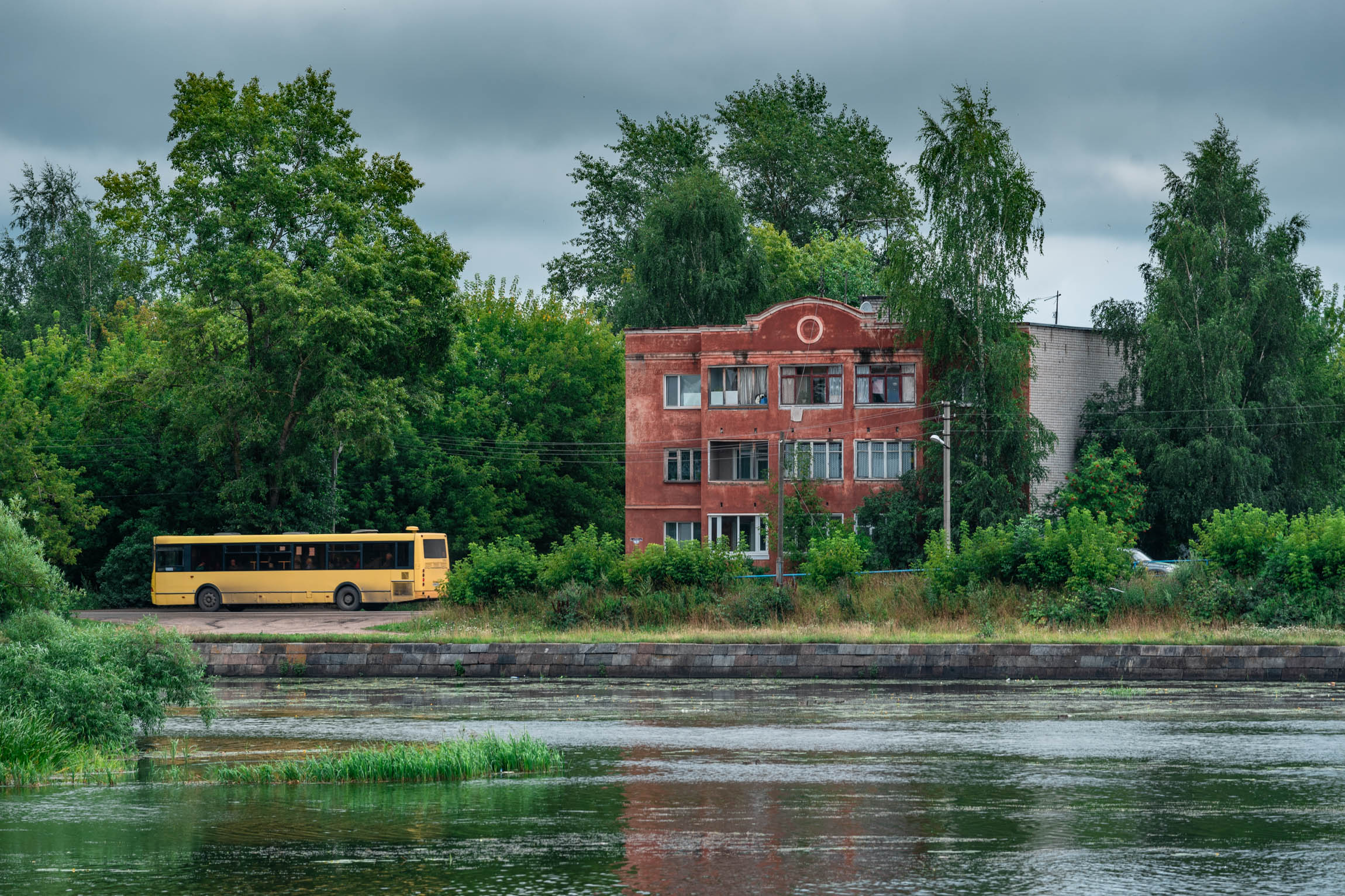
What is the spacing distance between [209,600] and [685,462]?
721 inches

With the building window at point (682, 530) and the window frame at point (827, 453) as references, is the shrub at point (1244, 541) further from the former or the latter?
the building window at point (682, 530)

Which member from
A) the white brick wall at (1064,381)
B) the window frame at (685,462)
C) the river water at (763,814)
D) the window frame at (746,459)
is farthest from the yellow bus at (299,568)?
the river water at (763,814)

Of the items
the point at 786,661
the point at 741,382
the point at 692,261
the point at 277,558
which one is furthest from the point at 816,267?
the point at 786,661

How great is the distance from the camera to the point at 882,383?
5684 centimetres

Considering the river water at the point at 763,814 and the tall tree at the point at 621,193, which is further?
the tall tree at the point at 621,193

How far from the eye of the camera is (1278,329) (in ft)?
184

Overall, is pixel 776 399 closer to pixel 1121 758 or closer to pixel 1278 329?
pixel 1278 329

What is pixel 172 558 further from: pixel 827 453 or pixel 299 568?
pixel 827 453

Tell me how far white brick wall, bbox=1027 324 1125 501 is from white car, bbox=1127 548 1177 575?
9059 millimetres

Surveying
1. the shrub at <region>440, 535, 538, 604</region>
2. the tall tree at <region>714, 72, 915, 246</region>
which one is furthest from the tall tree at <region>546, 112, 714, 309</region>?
the shrub at <region>440, 535, 538, 604</region>

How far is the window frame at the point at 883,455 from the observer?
56312mm

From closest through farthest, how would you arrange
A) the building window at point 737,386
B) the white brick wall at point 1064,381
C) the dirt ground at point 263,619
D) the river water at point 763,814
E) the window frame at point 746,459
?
the river water at point 763,814
the dirt ground at point 263,619
the window frame at point 746,459
the building window at point 737,386
the white brick wall at point 1064,381

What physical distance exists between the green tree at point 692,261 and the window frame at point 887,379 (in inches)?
413

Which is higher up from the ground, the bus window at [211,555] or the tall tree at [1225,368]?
the tall tree at [1225,368]
